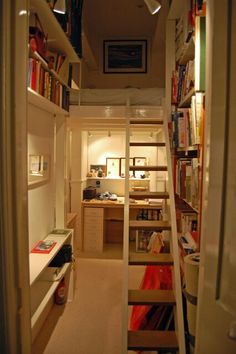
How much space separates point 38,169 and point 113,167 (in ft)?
9.67

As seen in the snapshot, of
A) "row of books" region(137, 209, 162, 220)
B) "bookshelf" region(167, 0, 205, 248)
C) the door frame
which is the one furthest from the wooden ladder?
"row of books" region(137, 209, 162, 220)

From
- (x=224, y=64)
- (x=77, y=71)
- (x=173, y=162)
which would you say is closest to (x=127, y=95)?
(x=173, y=162)

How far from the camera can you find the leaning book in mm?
2424

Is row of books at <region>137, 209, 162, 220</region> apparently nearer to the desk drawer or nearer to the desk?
the desk

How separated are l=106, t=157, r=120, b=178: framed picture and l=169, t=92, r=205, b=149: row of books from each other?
9.13 feet

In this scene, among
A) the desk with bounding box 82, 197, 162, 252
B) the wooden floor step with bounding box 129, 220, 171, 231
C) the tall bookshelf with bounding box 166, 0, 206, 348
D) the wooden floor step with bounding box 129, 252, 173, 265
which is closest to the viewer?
the tall bookshelf with bounding box 166, 0, 206, 348

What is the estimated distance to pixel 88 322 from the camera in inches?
110

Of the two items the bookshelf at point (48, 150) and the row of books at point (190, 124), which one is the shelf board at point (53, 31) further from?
the row of books at point (190, 124)

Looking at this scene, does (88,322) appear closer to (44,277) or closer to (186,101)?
(44,277)

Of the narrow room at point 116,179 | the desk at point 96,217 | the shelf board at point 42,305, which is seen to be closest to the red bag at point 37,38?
the narrow room at point 116,179

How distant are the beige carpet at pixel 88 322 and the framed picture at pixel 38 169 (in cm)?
146

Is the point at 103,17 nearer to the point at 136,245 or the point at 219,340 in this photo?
the point at 136,245

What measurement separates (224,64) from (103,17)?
4.42m

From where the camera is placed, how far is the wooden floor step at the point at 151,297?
2119mm
